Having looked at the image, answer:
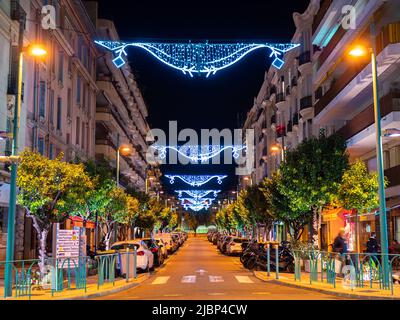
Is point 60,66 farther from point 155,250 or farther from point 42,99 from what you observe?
point 155,250

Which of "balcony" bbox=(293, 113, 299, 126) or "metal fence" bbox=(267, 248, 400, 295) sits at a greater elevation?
"balcony" bbox=(293, 113, 299, 126)

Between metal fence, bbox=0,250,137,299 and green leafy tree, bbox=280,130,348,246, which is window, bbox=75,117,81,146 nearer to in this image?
green leafy tree, bbox=280,130,348,246

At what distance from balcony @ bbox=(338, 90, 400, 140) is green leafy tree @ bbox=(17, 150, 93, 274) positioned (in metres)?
15.3

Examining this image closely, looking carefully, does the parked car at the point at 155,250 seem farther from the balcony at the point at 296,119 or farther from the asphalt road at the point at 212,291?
the balcony at the point at 296,119

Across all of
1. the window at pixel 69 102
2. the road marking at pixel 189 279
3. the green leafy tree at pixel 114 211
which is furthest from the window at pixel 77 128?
the road marking at pixel 189 279

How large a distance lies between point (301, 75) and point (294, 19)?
5.01 metres

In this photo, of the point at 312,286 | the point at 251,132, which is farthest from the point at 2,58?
the point at 251,132

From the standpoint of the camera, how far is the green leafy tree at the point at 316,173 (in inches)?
1111

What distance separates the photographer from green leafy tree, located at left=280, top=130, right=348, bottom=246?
28219mm

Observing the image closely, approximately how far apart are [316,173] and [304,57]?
24485mm

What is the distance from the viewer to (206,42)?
25.2 meters

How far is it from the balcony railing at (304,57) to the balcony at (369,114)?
14.3 meters

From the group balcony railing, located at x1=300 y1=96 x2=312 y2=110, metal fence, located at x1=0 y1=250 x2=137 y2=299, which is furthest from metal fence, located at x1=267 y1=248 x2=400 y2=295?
balcony railing, located at x1=300 y1=96 x2=312 y2=110

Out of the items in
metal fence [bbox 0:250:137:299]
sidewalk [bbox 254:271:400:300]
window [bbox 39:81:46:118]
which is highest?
window [bbox 39:81:46:118]
